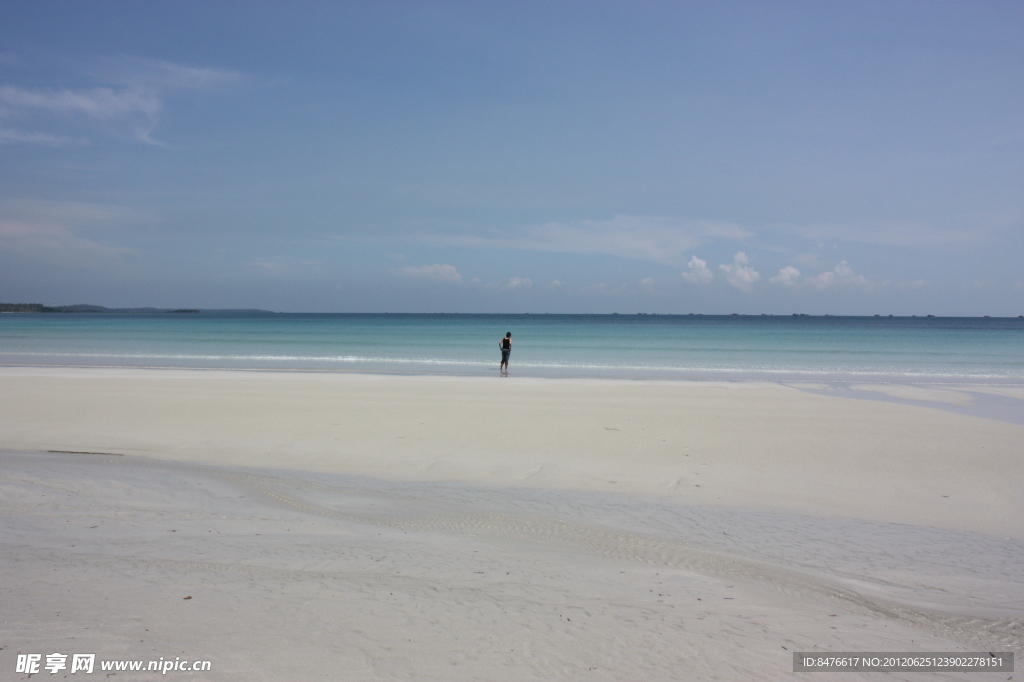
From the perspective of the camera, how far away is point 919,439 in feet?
36.9

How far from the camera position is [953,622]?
4.33 meters

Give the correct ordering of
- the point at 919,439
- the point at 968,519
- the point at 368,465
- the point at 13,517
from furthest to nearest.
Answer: the point at 919,439 < the point at 368,465 < the point at 968,519 < the point at 13,517

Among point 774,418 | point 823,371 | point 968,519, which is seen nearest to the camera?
point 968,519

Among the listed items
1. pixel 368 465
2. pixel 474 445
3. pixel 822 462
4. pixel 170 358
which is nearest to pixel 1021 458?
pixel 822 462

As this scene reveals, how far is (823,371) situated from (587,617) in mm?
27868

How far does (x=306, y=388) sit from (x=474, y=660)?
15.9m

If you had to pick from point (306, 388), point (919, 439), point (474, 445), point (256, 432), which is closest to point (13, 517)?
point (256, 432)

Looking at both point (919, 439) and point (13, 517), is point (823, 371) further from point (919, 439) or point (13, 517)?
point (13, 517)

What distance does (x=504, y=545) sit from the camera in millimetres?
5609

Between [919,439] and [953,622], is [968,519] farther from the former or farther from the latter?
[919,439]

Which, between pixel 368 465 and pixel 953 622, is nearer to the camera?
pixel 953 622

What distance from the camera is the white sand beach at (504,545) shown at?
3760mm

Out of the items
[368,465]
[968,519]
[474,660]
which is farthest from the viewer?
[368,465]

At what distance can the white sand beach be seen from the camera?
3.76m
